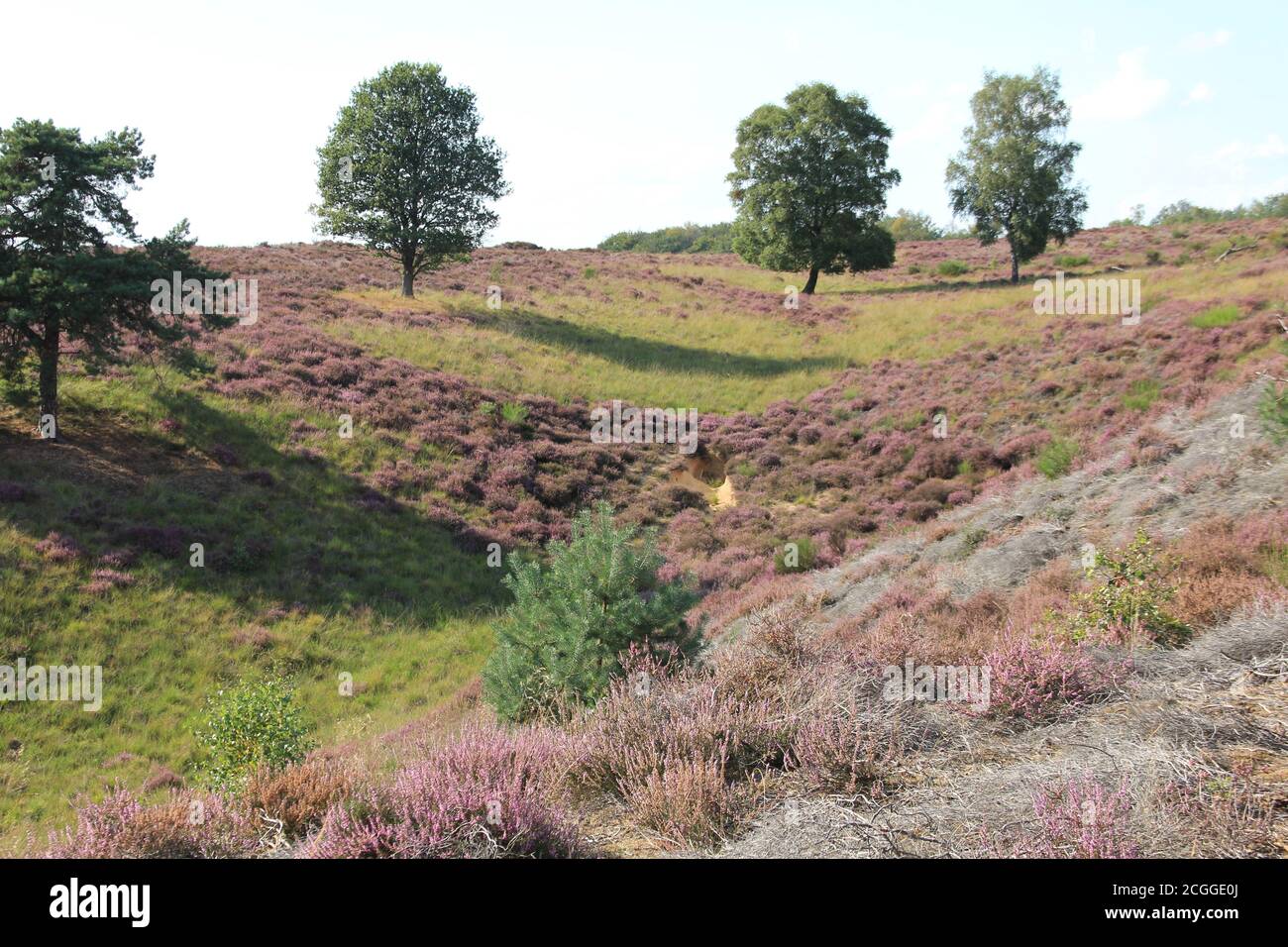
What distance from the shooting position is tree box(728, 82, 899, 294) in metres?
45.4

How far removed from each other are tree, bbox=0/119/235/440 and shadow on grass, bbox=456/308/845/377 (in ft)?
56.2

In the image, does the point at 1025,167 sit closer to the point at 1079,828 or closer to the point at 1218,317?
the point at 1218,317

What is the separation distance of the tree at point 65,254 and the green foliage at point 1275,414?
21.1m

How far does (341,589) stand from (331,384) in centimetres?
1024

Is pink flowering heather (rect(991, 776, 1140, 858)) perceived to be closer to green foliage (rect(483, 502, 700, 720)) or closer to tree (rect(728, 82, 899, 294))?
green foliage (rect(483, 502, 700, 720))

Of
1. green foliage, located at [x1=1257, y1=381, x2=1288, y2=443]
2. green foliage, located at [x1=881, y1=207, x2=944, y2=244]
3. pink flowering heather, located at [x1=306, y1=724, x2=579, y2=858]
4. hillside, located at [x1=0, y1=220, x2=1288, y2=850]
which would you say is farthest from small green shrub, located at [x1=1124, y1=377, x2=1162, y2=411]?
green foliage, located at [x1=881, y1=207, x2=944, y2=244]

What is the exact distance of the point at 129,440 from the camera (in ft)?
58.6

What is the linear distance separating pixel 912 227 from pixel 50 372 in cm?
9554

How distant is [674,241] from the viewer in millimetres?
107500

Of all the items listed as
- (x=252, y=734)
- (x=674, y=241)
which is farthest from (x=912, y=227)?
(x=252, y=734)

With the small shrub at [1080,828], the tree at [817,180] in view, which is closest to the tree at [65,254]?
the small shrub at [1080,828]

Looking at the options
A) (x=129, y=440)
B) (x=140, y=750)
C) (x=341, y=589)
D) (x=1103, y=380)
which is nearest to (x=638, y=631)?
(x=140, y=750)

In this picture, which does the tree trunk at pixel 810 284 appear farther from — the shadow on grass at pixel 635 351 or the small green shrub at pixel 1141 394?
the small green shrub at pixel 1141 394
